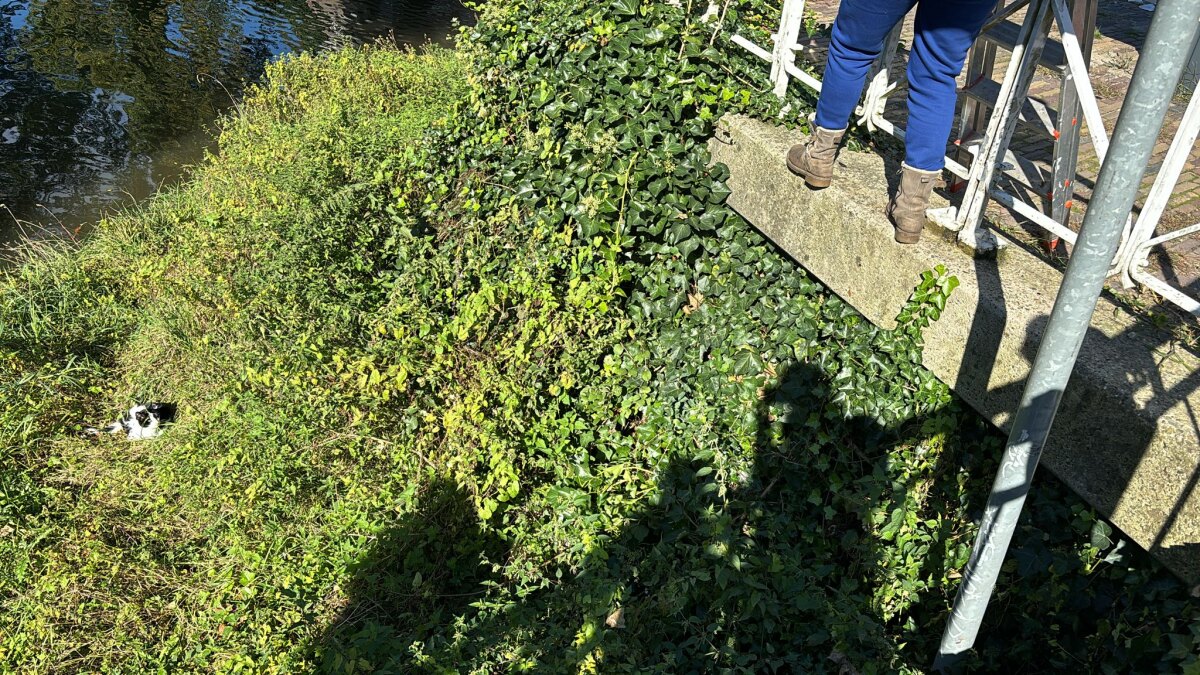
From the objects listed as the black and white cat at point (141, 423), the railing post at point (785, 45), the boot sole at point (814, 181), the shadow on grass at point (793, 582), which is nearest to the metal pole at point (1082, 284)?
the shadow on grass at point (793, 582)

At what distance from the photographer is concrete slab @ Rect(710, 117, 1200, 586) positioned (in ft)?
8.98

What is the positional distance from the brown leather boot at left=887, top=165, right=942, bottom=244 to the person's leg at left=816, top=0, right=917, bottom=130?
0.52 m

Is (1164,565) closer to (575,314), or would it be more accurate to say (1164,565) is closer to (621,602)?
(621,602)

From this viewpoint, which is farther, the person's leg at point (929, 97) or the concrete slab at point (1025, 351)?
the person's leg at point (929, 97)

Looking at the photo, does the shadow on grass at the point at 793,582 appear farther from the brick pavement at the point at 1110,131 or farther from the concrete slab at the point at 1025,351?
the brick pavement at the point at 1110,131

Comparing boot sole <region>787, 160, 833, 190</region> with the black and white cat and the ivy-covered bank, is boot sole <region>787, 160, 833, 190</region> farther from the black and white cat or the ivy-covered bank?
the black and white cat

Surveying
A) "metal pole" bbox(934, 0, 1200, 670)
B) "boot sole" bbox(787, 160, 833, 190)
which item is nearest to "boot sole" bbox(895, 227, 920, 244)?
"boot sole" bbox(787, 160, 833, 190)

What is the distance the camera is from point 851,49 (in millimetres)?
3754

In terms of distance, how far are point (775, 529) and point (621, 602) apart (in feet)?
2.45

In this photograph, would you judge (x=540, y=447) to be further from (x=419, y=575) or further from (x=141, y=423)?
(x=141, y=423)

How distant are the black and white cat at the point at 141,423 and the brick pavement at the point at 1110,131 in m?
5.03

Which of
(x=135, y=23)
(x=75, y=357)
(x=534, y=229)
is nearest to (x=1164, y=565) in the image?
(x=534, y=229)

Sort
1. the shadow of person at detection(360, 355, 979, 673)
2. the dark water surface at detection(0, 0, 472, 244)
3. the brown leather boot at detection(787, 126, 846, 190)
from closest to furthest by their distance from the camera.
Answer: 1. the shadow of person at detection(360, 355, 979, 673)
2. the brown leather boot at detection(787, 126, 846, 190)
3. the dark water surface at detection(0, 0, 472, 244)

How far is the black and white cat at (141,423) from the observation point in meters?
5.66
